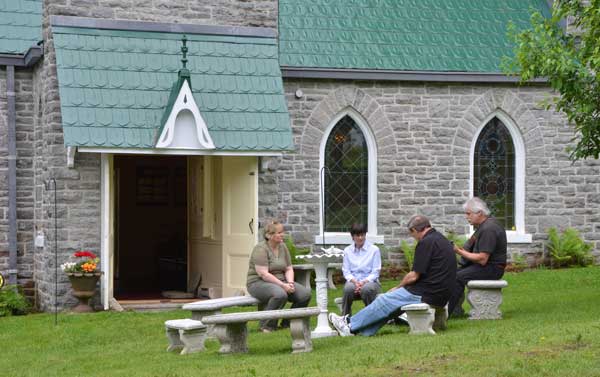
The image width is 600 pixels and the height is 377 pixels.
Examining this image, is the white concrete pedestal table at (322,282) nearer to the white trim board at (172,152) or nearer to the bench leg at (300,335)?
the bench leg at (300,335)

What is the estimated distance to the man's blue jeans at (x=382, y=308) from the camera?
1195 centimetres

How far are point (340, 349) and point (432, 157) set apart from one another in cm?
878

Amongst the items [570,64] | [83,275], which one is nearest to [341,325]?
[570,64]

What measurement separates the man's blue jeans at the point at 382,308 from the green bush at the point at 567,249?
8.31 meters

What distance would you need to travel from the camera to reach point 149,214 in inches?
875

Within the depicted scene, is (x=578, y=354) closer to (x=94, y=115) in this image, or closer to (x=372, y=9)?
(x=94, y=115)

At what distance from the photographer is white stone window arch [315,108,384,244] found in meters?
19.1

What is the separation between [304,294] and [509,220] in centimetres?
767

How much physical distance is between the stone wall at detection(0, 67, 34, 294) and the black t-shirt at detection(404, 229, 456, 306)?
755cm

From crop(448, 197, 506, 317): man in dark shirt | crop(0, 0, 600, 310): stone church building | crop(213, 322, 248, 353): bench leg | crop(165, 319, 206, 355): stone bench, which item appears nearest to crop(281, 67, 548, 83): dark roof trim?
crop(0, 0, 600, 310): stone church building

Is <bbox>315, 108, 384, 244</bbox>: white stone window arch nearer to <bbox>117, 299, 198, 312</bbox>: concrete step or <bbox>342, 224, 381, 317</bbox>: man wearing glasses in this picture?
<bbox>117, 299, 198, 312</bbox>: concrete step

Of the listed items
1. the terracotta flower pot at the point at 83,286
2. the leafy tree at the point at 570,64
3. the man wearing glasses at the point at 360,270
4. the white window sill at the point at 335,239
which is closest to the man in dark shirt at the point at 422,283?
the man wearing glasses at the point at 360,270

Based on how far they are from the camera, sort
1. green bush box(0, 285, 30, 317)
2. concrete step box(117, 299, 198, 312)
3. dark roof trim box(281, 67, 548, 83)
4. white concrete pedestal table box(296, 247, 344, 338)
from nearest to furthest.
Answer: white concrete pedestal table box(296, 247, 344, 338) → concrete step box(117, 299, 198, 312) → green bush box(0, 285, 30, 317) → dark roof trim box(281, 67, 548, 83)

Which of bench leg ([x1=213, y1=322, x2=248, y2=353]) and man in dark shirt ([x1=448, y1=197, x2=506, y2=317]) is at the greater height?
man in dark shirt ([x1=448, y1=197, x2=506, y2=317])
